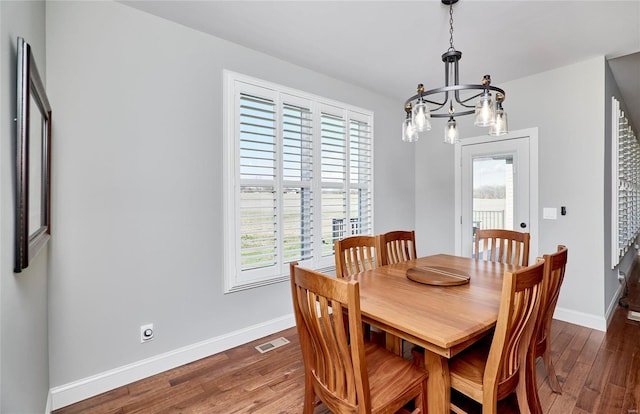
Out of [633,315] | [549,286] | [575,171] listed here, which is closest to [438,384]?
[549,286]

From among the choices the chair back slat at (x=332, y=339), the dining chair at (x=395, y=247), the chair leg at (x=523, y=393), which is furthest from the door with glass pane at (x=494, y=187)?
the chair back slat at (x=332, y=339)

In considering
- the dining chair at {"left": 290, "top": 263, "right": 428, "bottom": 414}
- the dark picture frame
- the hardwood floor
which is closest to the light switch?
the hardwood floor

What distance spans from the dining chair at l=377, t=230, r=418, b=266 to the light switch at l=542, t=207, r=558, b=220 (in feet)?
5.47

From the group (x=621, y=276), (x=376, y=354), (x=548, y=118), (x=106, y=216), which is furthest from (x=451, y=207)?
(x=106, y=216)

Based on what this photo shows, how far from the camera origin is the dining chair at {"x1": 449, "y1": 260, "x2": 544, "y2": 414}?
1.19 m

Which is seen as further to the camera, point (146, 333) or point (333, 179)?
point (333, 179)

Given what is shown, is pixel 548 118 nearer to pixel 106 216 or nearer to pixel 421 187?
pixel 421 187

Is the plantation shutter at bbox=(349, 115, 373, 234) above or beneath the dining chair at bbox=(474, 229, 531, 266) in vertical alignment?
above

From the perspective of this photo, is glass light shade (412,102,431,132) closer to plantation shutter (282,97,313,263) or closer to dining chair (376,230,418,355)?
dining chair (376,230,418,355)

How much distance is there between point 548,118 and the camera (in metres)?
3.19

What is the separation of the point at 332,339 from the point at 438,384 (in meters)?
0.61

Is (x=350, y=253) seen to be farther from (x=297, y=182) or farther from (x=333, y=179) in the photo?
(x=333, y=179)

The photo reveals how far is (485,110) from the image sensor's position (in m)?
1.72

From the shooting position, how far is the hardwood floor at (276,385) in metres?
1.83
